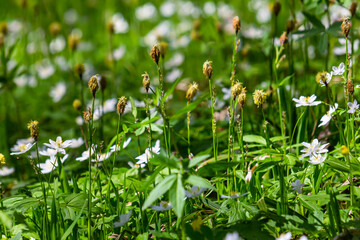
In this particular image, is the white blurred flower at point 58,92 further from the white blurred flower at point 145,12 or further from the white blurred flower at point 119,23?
the white blurred flower at point 145,12

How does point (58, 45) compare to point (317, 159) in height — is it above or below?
above

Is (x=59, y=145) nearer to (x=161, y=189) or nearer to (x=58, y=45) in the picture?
(x=161, y=189)

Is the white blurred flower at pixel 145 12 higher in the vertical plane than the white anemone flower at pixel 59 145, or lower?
higher

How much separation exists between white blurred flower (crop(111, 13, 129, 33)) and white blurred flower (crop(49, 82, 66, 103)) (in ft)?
3.57

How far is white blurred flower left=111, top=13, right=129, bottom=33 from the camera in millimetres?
4048

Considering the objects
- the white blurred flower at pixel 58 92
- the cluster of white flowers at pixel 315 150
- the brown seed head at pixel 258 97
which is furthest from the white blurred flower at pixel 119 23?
the cluster of white flowers at pixel 315 150

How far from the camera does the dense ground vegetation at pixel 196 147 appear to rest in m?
1.09

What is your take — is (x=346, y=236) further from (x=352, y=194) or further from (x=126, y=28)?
(x=126, y=28)

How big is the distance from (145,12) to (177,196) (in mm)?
3807

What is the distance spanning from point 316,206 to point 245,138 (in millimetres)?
389

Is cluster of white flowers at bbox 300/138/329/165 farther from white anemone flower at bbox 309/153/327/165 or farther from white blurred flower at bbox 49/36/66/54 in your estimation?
white blurred flower at bbox 49/36/66/54

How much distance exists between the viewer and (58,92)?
2.91 metres

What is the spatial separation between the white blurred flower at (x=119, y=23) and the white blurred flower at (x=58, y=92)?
3.57 ft

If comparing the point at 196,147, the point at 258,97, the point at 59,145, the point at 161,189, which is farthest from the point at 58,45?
the point at 161,189
